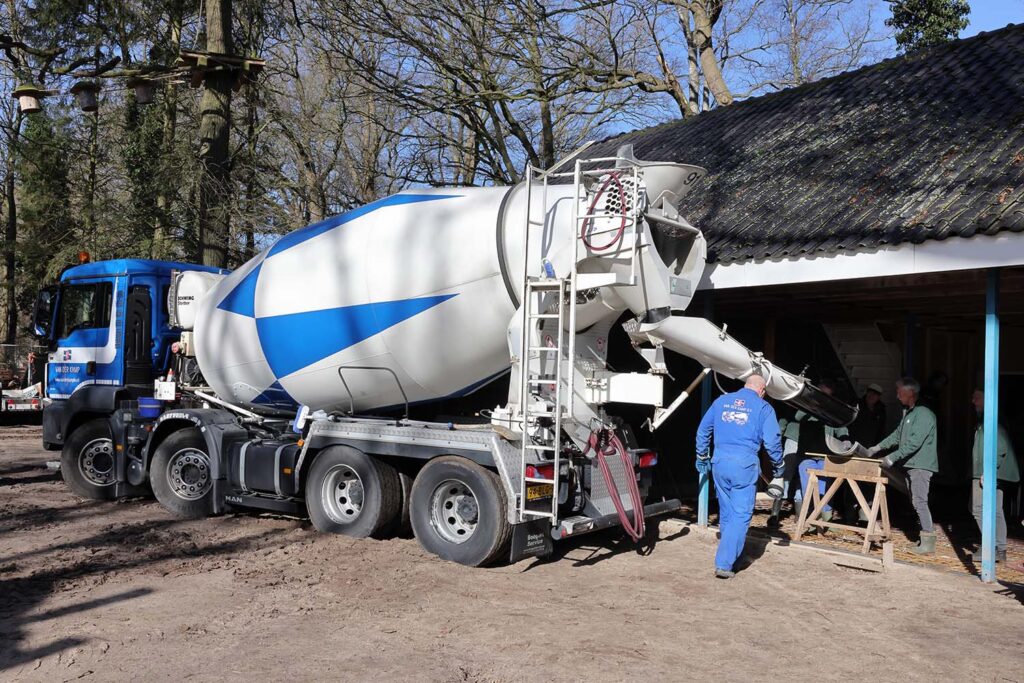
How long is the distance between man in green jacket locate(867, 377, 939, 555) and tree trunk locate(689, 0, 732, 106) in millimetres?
13891

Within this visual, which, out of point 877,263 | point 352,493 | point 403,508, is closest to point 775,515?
point 877,263

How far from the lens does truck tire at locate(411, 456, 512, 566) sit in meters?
7.28

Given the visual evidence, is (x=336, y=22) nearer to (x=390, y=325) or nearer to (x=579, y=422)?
(x=390, y=325)

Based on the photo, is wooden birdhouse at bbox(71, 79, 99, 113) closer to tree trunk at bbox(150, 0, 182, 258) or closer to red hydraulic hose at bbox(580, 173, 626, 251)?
tree trunk at bbox(150, 0, 182, 258)

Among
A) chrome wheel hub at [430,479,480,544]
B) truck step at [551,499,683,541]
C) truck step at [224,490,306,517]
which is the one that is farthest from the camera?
truck step at [224,490,306,517]

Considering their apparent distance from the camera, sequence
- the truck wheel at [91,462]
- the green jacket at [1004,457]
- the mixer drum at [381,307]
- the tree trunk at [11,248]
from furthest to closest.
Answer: the tree trunk at [11,248], the truck wheel at [91,462], the green jacket at [1004,457], the mixer drum at [381,307]

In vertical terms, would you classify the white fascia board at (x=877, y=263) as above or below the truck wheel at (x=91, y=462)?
above

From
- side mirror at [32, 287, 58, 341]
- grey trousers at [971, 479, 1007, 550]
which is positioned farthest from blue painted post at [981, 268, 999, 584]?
side mirror at [32, 287, 58, 341]

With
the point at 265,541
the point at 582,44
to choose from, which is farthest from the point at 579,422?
the point at 582,44

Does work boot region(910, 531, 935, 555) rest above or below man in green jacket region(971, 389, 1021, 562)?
below

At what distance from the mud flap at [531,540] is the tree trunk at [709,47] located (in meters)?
16.0

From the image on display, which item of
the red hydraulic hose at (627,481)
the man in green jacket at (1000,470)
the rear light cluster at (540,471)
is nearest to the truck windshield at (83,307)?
the rear light cluster at (540,471)

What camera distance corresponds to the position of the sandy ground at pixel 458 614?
17.0ft

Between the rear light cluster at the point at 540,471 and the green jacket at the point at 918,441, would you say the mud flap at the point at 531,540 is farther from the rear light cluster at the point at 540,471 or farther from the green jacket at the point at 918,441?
the green jacket at the point at 918,441
